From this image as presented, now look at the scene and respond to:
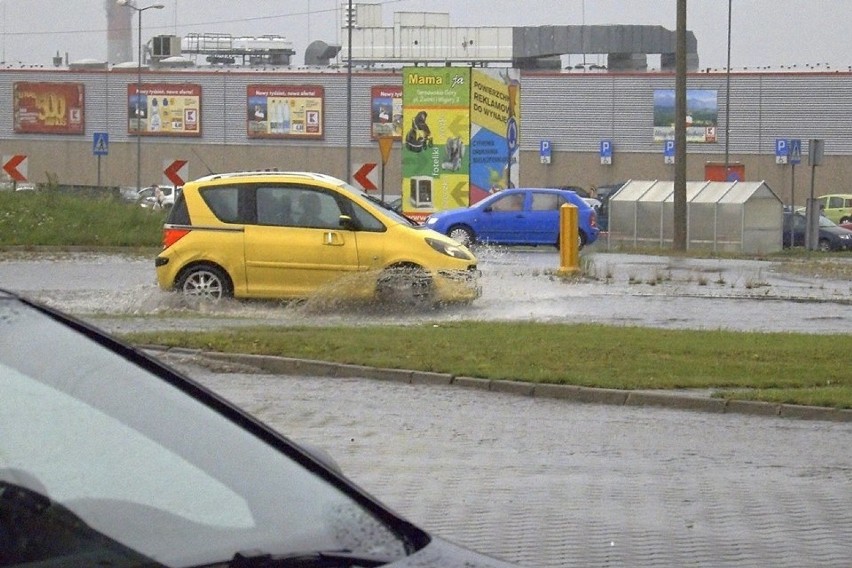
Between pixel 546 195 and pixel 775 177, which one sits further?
pixel 775 177

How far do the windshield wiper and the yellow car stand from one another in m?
16.5

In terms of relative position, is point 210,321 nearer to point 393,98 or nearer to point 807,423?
point 807,423

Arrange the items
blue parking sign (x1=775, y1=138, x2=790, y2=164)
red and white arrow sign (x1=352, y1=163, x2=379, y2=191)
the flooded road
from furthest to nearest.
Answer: blue parking sign (x1=775, y1=138, x2=790, y2=164), red and white arrow sign (x1=352, y1=163, x2=379, y2=191), the flooded road

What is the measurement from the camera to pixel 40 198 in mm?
34875

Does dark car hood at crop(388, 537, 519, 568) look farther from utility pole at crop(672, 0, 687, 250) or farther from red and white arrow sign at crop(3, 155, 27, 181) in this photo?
red and white arrow sign at crop(3, 155, 27, 181)

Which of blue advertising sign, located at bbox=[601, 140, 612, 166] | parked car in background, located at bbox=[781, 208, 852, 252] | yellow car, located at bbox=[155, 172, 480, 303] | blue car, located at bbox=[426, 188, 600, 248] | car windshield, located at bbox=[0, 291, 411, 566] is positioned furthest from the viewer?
blue advertising sign, located at bbox=[601, 140, 612, 166]

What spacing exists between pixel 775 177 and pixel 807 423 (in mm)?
64600

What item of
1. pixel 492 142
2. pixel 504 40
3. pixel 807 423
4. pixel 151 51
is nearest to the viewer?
pixel 807 423

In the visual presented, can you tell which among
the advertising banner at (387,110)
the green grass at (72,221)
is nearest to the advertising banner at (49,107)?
the advertising banner at (387,110)

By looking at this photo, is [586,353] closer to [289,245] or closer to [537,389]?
[537,389]

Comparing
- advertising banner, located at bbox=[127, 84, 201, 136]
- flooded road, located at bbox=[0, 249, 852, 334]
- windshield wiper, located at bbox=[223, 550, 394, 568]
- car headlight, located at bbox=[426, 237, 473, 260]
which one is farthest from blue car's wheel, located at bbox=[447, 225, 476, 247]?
advertising banner, located at bbox=[127, 84, 201, 136]

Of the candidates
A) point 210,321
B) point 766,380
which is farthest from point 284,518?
point 210,321

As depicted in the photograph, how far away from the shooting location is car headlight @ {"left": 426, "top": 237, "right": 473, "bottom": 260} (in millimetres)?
20016

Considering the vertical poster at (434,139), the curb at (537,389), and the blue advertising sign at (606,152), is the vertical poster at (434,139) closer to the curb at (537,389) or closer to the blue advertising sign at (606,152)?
the curb at (537,389)
